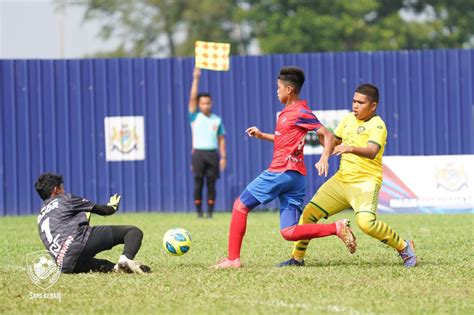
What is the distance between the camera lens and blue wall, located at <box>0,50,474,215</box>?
19125 mm

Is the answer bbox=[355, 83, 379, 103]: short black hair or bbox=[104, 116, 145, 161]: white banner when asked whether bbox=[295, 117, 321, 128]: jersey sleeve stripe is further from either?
bbox=[104, 116, 145, 161]: white banner

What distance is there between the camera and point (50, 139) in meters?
19.2

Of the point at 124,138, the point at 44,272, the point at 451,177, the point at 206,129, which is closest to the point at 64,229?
the point at 44,272

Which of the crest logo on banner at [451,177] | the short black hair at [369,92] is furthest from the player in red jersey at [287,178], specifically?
the crest logo on banner at [451,177]

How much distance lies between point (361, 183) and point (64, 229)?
2.84 metres

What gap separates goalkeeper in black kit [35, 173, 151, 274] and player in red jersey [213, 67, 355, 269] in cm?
97

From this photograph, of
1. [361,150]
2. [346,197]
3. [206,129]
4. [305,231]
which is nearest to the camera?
[361,150]

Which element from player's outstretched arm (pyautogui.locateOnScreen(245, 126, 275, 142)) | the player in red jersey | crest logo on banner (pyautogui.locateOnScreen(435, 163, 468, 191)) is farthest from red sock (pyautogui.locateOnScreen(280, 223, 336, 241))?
crest logo on banner (pyautogui.locateOnScreen(435, 163, 468, 191))

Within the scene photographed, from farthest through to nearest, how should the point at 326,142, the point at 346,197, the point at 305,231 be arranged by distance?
1. the point at 346,197
2. the point at 305,231
3. the point at 326,142

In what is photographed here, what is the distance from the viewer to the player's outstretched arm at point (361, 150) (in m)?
9.26

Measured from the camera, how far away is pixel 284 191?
993cm

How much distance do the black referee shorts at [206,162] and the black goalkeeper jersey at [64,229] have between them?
8323mm

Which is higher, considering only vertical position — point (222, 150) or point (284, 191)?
point (222, 150)

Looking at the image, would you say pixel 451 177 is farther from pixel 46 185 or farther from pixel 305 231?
pixel 46 185
